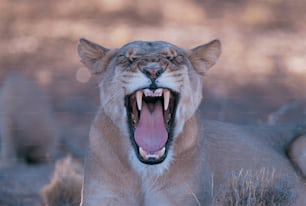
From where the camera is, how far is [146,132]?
431 centimetres

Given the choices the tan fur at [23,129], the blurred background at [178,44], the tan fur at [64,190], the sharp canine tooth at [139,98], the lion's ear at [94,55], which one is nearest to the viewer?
the sharp canine tooth at [139,98]

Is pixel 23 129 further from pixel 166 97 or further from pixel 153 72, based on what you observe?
pixel 153 72

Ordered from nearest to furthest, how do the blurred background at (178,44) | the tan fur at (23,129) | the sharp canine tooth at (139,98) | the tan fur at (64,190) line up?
the sharp canine tooth at (139,98), the tan fur at (64,190), the tan fur at (23,129), the blurred background at (178,44)

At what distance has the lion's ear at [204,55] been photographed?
4492mm

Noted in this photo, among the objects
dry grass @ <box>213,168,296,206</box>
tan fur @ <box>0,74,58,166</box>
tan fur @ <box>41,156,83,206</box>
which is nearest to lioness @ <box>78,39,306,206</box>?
dry grass @ <box>213,168,296,206</box>

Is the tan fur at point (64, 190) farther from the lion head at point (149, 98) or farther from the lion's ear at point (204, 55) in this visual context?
the lion's ear at point (204, 55)

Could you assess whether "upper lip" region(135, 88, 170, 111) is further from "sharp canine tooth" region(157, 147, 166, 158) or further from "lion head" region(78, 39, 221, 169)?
"sharp canine tooth" region(157, 147, 166, 158)

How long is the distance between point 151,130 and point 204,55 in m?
0.47

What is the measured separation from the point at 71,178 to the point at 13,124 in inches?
57.7

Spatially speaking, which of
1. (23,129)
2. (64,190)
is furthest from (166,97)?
(23,129)

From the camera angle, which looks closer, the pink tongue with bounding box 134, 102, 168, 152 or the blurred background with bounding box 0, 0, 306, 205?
the pink tongue with bounding box 134, 102, 168, 152

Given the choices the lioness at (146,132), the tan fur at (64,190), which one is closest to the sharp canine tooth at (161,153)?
the lioness at (146,132)

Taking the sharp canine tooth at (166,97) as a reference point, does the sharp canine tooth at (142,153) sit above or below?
below

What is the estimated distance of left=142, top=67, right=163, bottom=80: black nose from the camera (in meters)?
4.08
